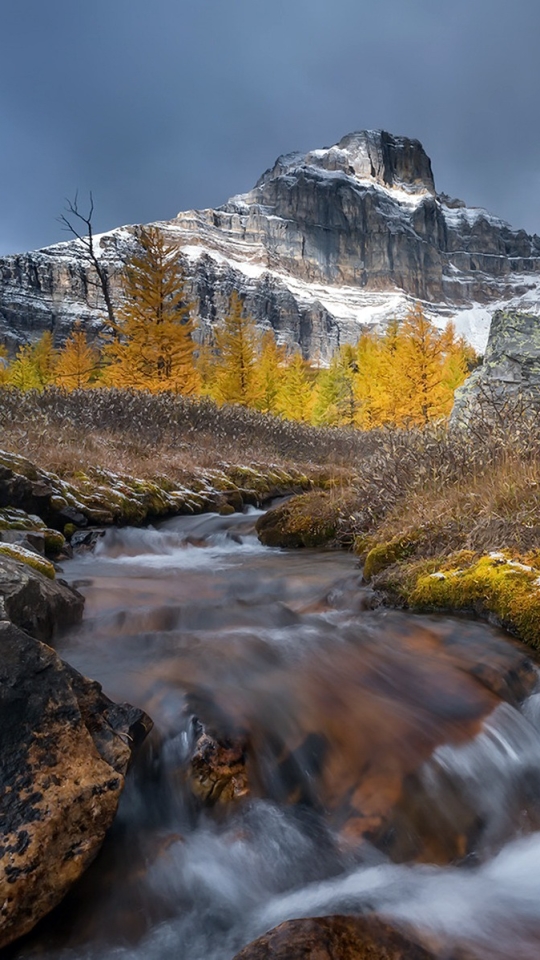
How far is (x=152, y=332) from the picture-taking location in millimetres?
18484

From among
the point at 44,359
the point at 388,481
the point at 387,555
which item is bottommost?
the point at 387,555

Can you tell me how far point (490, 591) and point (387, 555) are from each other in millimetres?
1222

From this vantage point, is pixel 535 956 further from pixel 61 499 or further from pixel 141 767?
pixel 61 499

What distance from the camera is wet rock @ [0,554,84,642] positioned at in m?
3.10

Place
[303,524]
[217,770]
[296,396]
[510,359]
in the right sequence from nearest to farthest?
[217,770]
[303,524]
[510,359]
[296,396]

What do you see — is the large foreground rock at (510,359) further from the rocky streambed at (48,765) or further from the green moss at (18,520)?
the rocky streambed at (48,765)

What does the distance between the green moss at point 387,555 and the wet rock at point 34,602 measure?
2.53 metres

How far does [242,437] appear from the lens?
565 inches

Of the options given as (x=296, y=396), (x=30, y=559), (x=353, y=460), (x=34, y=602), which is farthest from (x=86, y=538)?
(x=296, y=396)

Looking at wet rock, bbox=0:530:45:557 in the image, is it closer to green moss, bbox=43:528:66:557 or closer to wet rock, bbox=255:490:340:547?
green moss, bbox=43:528:66:557

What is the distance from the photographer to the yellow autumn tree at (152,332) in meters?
18.7

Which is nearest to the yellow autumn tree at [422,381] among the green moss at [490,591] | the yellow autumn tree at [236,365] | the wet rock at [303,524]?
the yellow autumn tree at [236,365]

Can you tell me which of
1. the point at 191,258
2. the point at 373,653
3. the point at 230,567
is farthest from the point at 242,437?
the point at 191,258

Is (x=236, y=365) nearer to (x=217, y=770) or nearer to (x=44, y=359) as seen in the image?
(x=217, y=770)
